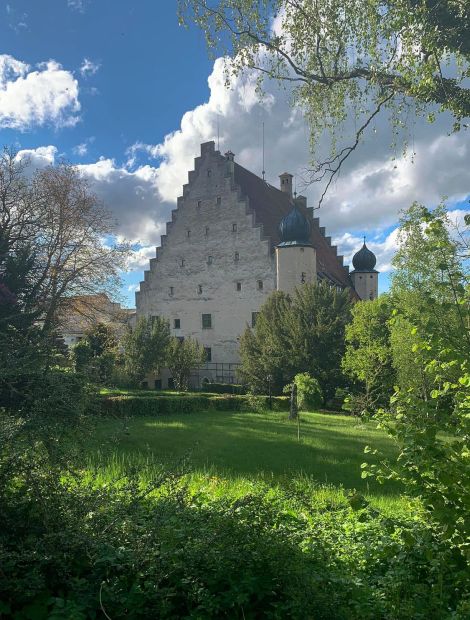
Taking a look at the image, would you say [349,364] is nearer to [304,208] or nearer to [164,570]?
[164,570]

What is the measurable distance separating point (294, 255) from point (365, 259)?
47.7ft

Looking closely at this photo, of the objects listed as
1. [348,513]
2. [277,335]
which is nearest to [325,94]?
[348,513]

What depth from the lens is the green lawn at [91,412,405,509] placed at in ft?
23.9

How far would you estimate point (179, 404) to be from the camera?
21859mm

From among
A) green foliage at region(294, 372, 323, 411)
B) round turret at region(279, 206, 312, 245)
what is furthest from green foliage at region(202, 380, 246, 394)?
round turret at region(279, 206, 312, 245)

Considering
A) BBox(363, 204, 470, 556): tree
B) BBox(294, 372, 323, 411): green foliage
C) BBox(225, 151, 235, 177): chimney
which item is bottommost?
BBox(294, 372, 323, 411): green foliage

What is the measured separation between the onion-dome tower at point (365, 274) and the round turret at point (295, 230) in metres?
13.5

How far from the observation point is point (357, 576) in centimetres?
382

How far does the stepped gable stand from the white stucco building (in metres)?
0.13

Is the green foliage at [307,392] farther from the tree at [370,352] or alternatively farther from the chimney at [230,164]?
the chimney at [230,164]

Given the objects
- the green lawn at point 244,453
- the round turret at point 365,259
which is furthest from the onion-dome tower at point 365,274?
the green lawn at point 244,453

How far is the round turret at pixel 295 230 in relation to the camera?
3603cm

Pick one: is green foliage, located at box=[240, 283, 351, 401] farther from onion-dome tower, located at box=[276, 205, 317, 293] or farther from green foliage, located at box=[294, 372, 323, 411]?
green foliage, located at box=[294, 372, 323, 411]

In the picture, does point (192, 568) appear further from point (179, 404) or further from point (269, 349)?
point (269, 349)
